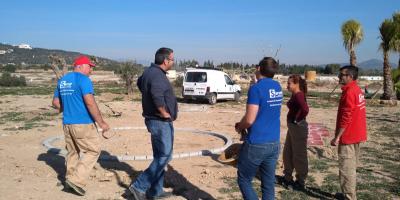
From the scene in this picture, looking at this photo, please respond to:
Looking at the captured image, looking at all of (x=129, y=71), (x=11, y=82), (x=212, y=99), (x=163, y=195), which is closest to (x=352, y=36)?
(x=212, y=99)

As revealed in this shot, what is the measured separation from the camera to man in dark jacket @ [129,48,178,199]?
18.9 ft

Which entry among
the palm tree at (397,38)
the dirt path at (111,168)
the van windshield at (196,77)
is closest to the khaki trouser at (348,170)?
the dirt path at (111,168)

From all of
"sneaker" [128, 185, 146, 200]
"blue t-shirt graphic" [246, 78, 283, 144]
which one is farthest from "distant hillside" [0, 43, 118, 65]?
"blue t-shirt graphic" [246, 78, 283, 144]

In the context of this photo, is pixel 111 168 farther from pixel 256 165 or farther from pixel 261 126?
pixel 261 126

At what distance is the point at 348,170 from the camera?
6066 mm

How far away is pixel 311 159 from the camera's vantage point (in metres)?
9.05

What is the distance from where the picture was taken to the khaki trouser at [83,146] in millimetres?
6402

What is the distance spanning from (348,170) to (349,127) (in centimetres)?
58

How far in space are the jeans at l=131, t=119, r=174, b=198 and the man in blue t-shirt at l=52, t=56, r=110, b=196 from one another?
0.81 metres

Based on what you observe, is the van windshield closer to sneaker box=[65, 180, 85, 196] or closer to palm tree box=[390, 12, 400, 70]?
palm tree box=[390, 12, 400, 70]

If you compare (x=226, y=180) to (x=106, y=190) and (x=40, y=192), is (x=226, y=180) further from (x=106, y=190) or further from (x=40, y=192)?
(x=40, y=192)

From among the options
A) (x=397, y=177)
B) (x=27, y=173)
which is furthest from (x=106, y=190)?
(x=397, y=177)

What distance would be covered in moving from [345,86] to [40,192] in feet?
15.2

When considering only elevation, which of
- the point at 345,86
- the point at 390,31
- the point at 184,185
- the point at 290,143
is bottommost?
the point at 184,185
